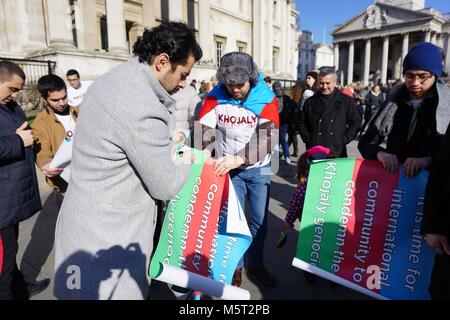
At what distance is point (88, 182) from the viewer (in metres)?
1.52

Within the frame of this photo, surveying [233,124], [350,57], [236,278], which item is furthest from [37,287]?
[350,57]

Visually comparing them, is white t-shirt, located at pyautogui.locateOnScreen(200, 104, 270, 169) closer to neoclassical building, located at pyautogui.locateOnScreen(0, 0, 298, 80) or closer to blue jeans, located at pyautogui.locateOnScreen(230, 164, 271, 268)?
blue jeans, located at pyautogui.locateOnScreen(230, 164, 271, 268)

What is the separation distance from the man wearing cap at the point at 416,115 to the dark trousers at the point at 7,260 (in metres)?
2.82

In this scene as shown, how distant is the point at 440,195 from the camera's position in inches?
66.7

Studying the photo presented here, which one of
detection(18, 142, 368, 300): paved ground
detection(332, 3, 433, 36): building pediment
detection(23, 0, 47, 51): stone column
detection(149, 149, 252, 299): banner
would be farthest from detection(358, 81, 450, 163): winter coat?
detection(332, 3, 433, 36): building pediment

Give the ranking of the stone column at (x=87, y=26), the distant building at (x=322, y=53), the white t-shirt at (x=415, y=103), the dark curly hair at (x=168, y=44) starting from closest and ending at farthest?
1. the dark curly hair at (x=168, y=44)
2. the white t-shirt at (x=415, y=103)
3. the stone column at (x=87, y=26)
4. the distant building at (x=322, y=53)

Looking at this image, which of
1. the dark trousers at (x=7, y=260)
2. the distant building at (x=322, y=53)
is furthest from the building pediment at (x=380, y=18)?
the dark trousers at (x=7, y=260)

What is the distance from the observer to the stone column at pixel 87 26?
59.3ft

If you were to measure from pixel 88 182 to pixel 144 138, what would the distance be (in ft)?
1.28

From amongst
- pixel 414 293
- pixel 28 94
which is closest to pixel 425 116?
pixel 414 293

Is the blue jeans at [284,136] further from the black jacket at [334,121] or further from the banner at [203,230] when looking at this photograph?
the banner at [203,230]

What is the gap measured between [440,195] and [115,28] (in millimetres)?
Answer: 16647

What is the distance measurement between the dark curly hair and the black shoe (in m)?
2.54

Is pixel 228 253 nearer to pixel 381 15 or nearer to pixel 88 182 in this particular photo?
pixel 88 182
